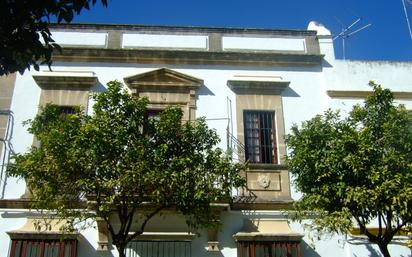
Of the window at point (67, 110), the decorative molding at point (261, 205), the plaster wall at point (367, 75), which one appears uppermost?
the plaster wall at point (367, 75)

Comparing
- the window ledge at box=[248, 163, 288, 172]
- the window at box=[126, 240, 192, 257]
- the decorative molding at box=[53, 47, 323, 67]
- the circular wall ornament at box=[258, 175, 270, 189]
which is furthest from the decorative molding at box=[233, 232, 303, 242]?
the decorative molding at box=[53, 47, 323, 67]

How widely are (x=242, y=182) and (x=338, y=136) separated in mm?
2242

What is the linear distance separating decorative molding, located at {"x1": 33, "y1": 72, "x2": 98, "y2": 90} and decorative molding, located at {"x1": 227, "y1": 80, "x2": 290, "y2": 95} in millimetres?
3911

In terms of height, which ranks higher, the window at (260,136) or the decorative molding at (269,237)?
the window at (260,136)

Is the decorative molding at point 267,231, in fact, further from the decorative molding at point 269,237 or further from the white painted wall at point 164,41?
the white painted wall at point 164,41

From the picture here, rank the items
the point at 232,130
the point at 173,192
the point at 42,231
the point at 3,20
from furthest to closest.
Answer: the point at 232,130
the point at 42,231
the point at 173,192
the point at 3,20

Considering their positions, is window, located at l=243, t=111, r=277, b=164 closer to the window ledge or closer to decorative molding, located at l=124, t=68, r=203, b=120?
the window ledge

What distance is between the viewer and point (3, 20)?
20.3 ft

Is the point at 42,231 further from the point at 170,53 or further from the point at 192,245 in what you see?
the point at 170,53

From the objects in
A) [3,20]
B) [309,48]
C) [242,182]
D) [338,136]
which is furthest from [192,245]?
[3,20]

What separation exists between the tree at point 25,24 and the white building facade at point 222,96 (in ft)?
21.3

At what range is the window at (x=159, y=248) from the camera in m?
12.9

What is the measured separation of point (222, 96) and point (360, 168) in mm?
5365

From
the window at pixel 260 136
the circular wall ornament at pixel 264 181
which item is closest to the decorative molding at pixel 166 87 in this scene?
the window at pixel 260 136
